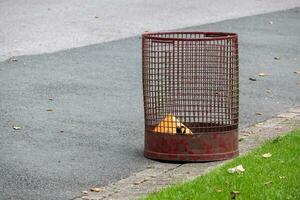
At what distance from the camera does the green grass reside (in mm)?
7246

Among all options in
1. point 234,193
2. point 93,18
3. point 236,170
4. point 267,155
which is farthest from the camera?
point 93,18

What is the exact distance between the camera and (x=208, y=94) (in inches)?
357

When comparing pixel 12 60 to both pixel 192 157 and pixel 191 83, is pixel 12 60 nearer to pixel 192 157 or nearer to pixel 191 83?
pixel 191 83

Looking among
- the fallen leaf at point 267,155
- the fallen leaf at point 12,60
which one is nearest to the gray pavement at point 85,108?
the fallen leaf at point 12,60

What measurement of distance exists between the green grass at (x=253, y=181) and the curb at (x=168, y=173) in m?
Result: 0.21

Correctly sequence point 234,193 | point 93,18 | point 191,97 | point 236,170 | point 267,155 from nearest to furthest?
point 234,193 → point 236,170 → point 267,155 → point 191,97 → point 93,18

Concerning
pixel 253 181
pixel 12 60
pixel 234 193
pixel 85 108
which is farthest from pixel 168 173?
pixel 12 60

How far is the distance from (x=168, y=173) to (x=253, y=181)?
89cm

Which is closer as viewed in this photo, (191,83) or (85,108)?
(191,83)

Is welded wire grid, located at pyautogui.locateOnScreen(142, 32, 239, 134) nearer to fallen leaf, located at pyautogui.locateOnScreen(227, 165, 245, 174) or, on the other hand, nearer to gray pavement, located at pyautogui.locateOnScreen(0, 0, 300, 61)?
fallen leaf, located at pyautogui.locateOnScreen(227, 165, 245, 174)

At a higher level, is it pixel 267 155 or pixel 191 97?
pixel 191 97

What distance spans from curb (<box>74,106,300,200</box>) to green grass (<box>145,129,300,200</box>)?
21 cm

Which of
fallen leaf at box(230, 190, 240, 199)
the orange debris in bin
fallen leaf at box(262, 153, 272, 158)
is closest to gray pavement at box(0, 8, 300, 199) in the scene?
the orange debris in bin

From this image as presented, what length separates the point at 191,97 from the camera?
30.4 ft
